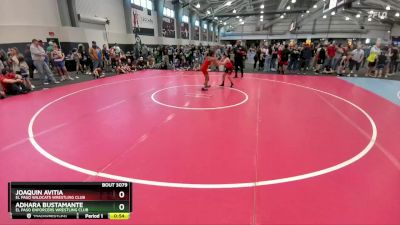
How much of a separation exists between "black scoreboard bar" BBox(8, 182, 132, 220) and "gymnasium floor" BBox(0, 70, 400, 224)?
0.57 metres

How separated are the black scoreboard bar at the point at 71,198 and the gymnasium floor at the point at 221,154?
1.88 feet

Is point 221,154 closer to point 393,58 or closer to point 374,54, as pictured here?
point 374,54

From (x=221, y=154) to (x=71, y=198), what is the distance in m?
2.75

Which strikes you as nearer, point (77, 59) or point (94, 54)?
point (94, 54)

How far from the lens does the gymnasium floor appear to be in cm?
309

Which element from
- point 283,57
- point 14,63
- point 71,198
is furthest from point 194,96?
point 283,57

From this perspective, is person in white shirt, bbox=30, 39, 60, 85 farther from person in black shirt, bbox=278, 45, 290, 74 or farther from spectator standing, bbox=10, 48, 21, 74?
person in black shirt, bbox=278, 45, 290, 74

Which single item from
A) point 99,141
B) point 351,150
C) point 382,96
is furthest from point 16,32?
point 382,96

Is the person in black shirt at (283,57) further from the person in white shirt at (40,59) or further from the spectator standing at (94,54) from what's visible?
the person in white shirt at (40,59)

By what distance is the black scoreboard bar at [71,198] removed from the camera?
7.60 ft

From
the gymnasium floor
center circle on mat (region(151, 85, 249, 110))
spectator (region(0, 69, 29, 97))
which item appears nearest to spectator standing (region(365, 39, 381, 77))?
the gymnasium floor

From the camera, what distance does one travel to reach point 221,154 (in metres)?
4.50

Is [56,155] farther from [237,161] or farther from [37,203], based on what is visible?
[237,161]

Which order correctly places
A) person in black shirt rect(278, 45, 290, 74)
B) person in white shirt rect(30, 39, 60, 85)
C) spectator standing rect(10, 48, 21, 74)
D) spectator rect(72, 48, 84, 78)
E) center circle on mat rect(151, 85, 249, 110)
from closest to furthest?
1. center circle on mat rect(151, 85, 249, 110)
2. spectator standing rect(10, 48, 21, 74)
3. person in white shirt rect(30, 39, 60, 85)
4. person in black shirt rect(278, 45, 290, 74)
5. spectator rect(72, 48, 84, 78)
